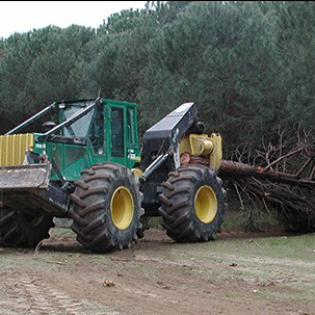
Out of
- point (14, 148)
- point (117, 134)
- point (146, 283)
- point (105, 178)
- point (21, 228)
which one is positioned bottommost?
point (146, 283)

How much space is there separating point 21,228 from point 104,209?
2123 mm

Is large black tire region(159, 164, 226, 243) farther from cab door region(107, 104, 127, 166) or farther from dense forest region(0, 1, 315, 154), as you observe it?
dense forest region(0, 1, 315, 154)

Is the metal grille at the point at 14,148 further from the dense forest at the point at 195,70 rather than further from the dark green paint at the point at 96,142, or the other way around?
the dense forest at the point at 195,70

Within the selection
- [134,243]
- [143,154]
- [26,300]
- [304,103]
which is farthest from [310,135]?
[26,300]

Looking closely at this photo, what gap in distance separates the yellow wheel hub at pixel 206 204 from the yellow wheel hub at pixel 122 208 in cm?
212

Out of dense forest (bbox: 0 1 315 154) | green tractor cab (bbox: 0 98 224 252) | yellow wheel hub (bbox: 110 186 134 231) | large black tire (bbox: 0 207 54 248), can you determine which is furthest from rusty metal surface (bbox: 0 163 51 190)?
dense forest (bbox: 0 1 315 154)

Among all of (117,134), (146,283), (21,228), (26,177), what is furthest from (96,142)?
(146,283)

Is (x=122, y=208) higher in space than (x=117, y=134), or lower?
lower

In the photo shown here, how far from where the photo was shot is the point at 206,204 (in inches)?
484

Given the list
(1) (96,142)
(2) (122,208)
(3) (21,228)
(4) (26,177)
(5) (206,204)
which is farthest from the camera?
(5) (206,204)

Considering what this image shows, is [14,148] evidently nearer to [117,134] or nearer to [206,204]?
[117,134]

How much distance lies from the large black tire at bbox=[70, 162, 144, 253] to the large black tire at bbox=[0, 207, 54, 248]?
63.1 inches

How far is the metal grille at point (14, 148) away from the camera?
9.82 m

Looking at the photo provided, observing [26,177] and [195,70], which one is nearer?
[26,177]
